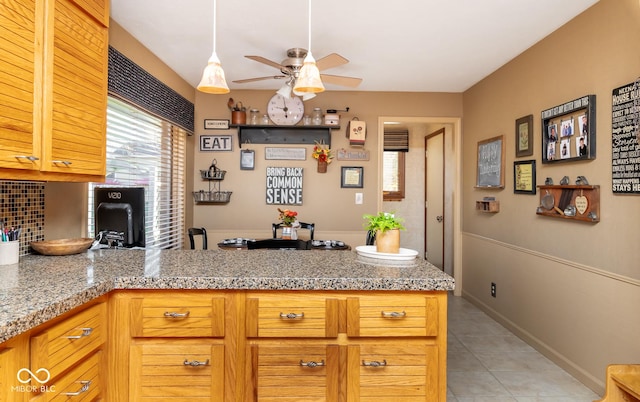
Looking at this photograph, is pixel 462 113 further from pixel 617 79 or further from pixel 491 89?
pixel 617 79

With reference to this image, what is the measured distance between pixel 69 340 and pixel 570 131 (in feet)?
10.2

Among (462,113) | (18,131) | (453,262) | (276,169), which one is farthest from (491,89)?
(18,131)

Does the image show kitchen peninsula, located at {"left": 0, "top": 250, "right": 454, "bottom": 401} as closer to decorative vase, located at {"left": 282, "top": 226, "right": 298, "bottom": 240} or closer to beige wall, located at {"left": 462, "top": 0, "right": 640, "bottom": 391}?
beige wall, located at {"left": 462, "top": 0, "right": 640, "bottom": 391}

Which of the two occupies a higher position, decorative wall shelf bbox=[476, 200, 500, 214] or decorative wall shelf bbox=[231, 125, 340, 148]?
decorative wall shelf bbox=[231, 125, 340, 148]

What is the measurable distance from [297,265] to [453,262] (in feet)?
11.5

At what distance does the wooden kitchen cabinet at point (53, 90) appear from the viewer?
1.38m

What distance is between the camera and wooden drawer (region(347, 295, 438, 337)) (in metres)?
1.46

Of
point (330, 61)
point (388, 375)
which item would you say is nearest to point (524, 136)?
point (330, 61)

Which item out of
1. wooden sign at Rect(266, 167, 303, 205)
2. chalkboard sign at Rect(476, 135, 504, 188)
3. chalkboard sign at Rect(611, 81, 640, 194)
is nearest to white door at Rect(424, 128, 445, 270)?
chalkboard sign at Rect(476, 135, 504, 188)

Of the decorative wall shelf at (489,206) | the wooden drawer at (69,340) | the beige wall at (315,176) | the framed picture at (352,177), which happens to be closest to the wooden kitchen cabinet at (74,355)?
the wooden drawer at (69,340)

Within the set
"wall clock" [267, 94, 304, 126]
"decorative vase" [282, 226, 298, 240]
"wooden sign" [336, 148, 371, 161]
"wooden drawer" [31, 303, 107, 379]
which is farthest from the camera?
"wooden sign" [336, 148, 371, 161]

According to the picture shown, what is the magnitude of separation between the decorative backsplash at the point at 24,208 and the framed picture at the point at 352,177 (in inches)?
121

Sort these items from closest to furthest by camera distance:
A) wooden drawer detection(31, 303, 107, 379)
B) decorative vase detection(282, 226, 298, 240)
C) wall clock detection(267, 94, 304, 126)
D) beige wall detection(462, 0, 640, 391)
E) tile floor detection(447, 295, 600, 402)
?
1. wooden drawer detection(31, 303, 107, 379)
2. beige wall detection(462, 0, 640, 391)
3. tile floor detection(447, 295, 600, 402)
4. decorative vase detection(282, 226, 298, 240)
5. wall clock detection(267, 94, 304, 126)

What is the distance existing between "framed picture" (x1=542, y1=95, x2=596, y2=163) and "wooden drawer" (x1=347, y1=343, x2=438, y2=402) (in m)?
1.89
